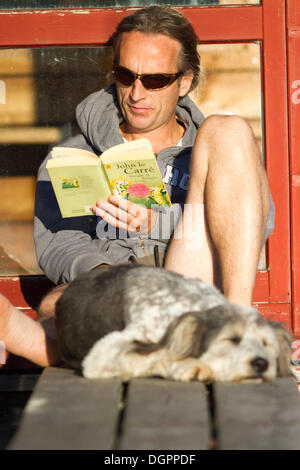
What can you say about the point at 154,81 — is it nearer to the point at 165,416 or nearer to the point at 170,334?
the point at 170,334

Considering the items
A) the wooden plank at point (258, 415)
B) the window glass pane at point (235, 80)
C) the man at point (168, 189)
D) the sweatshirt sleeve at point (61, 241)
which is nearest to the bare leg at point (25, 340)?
the man at point (168, 189)

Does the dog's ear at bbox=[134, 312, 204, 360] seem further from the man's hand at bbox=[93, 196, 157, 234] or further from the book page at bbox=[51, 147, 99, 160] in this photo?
the book page at bbox=[51, 147, 99, 160]

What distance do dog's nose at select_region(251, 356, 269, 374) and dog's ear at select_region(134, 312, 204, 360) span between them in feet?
0.65

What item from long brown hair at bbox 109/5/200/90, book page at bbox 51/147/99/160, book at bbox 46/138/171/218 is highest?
long brown hair at bbox 109/5/200/90

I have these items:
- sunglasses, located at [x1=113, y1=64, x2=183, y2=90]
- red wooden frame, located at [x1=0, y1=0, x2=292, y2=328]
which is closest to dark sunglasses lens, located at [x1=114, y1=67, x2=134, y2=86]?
sunglasses, located at [x1=113, y1=64, x2=183, y2=90]

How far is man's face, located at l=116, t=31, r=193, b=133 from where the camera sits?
4270mm

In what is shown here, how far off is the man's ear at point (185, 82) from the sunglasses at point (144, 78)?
0.78 ft

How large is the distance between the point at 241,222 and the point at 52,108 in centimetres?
200

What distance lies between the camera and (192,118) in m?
4.61

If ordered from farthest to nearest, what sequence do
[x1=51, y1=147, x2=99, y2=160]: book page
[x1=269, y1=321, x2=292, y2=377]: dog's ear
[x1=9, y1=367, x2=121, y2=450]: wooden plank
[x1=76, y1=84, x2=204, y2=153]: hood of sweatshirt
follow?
[x1=76, y1=84, x2=204, y2=153]: hood of sweatshirt
[x1=51, y1=147, x2=99, y2=160]: book page
[x1=269, y1=321, x2=292, y2=377]: dog's ear
[x1=9, y1=367, x2=121, y2=450]: wooden plank

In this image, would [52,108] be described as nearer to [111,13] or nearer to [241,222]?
[111,13]

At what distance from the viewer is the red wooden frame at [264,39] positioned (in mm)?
4793

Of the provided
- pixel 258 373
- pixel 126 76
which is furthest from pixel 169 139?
pixel 258 373

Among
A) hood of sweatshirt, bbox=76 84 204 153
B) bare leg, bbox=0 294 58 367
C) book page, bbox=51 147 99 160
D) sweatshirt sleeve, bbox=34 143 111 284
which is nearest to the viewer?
bare leg, bbox=0 294 58 367
